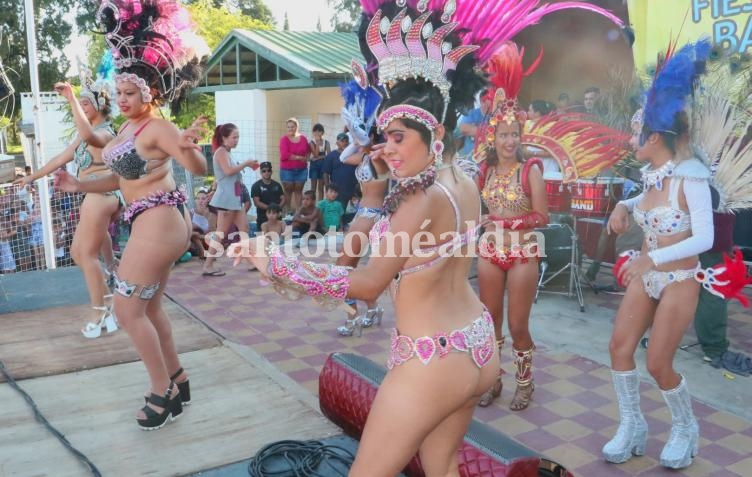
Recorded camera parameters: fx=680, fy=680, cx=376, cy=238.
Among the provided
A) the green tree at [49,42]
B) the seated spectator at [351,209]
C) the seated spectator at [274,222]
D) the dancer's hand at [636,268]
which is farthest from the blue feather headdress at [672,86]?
the green tree at [49,42]

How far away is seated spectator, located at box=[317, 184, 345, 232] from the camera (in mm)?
10086

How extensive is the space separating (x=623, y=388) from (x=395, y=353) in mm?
1751

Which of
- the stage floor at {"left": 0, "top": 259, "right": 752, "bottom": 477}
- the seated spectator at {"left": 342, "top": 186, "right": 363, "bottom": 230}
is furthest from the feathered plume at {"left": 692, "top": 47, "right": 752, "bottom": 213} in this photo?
the seated spectator at {"left": 342, "top": 186, "right": 363, "bottom": 230}

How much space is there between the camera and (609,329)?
581 cm

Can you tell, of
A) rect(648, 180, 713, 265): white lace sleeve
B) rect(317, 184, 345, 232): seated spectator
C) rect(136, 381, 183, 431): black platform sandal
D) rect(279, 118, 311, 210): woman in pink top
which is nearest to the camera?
rect(648, 180, 713, 265): white lace sleeve

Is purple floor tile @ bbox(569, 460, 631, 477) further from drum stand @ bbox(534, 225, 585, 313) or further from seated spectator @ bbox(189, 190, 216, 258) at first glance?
seated spectator @ bbox(189, 190, 216, 258)

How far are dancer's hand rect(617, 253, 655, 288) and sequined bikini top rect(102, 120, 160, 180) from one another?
2619 millimetres

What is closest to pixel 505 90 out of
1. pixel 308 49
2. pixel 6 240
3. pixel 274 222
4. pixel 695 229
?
pixel 695 229

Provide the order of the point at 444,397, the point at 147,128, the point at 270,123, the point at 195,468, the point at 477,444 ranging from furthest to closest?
the point at 270,123, the point at 147,128, the point at 195,468, the point at 477,444, the point at 444,397

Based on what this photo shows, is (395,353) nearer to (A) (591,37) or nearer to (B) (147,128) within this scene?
(B) (147,128)

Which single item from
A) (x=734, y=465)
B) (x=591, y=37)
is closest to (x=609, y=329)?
(x=734, y=465)

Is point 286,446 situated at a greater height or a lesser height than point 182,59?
lesser

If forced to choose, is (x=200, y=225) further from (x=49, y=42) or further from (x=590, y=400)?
(x=49, y=42)

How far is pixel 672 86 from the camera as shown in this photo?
→ 3.35 meters
